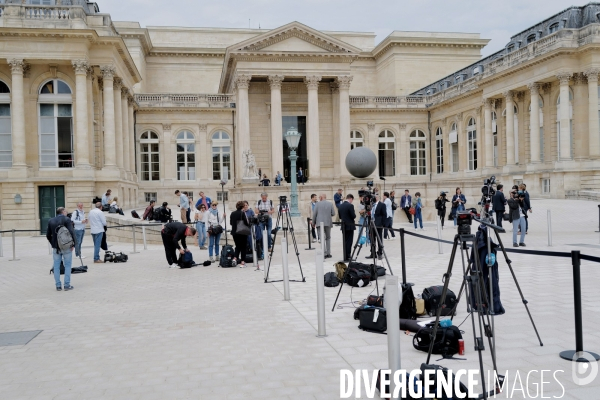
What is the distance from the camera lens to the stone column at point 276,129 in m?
41.3

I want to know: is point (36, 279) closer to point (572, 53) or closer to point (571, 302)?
point (571, 302)

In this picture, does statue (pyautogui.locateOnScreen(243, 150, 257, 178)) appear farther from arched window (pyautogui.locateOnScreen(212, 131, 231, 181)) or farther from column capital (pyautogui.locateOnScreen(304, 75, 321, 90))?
arched window (pyautogui.locateOnScreen(212, 131, 231, 181))

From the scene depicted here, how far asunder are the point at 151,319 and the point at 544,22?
38528 millimetres

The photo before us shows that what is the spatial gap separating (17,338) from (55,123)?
26159 mm

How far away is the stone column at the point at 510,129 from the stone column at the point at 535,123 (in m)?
1.94

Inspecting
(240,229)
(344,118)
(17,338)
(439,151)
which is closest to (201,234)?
(240,229)

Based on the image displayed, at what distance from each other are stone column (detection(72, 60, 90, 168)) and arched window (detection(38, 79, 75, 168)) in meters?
0.96

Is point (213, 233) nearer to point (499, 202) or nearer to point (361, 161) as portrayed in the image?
point (361, 161)

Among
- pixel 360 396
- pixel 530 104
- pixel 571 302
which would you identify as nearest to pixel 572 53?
pixel 530 104

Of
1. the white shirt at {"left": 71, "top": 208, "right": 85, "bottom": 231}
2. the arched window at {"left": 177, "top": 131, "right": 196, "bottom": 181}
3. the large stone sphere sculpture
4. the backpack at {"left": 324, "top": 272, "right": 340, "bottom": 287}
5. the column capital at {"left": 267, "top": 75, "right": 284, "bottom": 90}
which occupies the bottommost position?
the backpack at {"left": 324, "top": 272, "right": 340, "bottom": 287}

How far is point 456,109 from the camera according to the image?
46.5 metres

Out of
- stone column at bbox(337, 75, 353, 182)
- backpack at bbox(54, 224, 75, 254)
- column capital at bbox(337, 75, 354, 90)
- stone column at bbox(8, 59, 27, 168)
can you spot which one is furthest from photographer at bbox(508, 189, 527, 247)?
column capital at bbox(337, 75, 354, 90)

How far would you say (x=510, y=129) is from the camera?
40.0 meters

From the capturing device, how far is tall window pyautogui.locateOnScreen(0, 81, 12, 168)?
1200 inches
